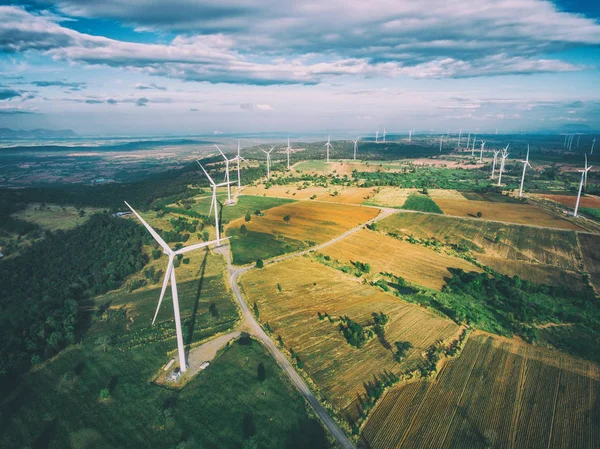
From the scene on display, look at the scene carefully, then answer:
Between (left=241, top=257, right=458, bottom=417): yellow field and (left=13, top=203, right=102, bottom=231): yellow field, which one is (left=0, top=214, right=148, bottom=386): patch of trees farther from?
(left=241, top=257, right=458, bottom=417): yellow field

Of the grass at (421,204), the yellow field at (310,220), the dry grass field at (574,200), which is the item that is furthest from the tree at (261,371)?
the dry grass field at (574,200)

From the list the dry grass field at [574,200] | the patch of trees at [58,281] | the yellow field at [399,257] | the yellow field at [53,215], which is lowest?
the patch of trees at [58,281]

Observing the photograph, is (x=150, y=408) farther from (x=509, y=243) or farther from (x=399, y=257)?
(x=509, y=243)

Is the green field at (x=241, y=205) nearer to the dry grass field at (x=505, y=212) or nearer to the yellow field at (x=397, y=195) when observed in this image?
the yellow field at (x=397, y=195)

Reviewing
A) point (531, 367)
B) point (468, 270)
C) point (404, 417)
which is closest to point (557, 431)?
point (531, 367)

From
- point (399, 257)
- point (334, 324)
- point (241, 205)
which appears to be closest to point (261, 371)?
point (334, 324)

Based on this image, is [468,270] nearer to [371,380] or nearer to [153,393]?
[371,380]
